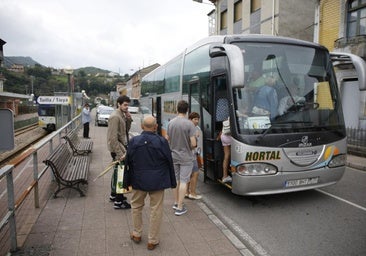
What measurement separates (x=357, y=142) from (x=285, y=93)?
27.2 ft

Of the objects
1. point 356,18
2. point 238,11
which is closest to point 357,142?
point 356,18

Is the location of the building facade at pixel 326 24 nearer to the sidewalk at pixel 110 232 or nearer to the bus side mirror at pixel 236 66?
the bus side mirror at pixel 236 66

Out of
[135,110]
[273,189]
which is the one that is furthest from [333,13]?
[135,110]

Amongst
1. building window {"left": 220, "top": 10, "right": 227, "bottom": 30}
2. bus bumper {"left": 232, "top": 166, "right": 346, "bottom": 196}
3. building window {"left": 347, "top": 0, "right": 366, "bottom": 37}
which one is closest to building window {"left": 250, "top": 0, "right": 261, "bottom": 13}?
building window {"left": 220, "top": 10, "right": 227, "bottom": 30}

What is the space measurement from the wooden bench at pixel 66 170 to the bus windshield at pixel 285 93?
3.27m

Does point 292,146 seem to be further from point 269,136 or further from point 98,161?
point 98,161

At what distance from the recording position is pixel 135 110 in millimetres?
46250

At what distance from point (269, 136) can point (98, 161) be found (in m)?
6.19

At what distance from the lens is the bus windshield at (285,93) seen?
524cm

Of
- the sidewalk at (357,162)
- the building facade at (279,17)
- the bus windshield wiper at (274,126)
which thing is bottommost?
the sidewalk at (357,162)

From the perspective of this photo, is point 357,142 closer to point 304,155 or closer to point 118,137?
point 304,155

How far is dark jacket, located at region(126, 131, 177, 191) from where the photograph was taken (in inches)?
150

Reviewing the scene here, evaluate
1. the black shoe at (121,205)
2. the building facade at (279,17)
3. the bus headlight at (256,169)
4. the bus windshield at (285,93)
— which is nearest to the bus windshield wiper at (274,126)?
the bus windshield at (285,93)

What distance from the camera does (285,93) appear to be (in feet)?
17.7
